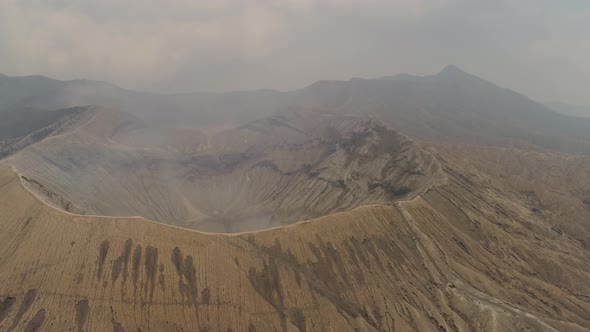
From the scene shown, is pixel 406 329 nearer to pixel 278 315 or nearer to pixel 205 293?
pixel 278 315

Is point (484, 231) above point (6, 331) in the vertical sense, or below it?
above

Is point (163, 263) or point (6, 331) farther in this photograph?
point (163, 263)

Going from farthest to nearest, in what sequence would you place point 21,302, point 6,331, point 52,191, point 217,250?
Result: point 52,191
point 217,250
point 21,302
point 6,331

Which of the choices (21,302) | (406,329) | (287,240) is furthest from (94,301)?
(406,329)

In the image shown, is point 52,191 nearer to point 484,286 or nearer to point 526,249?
point 484,286

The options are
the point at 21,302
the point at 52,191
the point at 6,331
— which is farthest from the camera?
the point at 52,191

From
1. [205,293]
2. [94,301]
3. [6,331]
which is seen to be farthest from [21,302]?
[205,293]

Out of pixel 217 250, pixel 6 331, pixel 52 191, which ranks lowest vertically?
pixel 52 191
